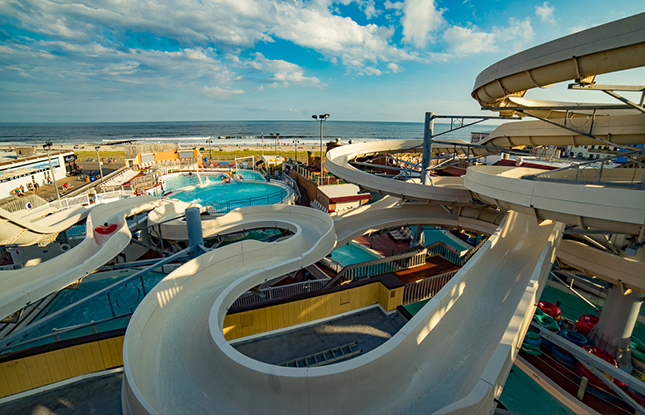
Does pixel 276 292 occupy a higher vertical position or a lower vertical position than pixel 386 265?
lower

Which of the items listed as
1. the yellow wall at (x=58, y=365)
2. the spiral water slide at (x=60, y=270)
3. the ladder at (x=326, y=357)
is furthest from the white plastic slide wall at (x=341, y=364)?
the spiral water slide at (x=60, y=270)

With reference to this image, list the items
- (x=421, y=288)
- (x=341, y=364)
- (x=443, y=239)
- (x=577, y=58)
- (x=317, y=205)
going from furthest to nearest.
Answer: (x=443, y=239) < (x=317, y=205) < (x=421, y=288) < (x=577, y=58) < (x=341, y=364)

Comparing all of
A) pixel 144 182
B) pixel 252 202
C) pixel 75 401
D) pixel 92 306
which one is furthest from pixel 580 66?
pixel 144 182

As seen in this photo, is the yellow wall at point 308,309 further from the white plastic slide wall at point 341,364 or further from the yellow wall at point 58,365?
the yellow wall at point 58,365

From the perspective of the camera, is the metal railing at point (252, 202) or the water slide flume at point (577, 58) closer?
the water slide flume at point (577, 58)

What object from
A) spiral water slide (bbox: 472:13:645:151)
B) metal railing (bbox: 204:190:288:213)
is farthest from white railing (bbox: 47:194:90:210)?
spiral water slide (bbox: 472:13:645:151)

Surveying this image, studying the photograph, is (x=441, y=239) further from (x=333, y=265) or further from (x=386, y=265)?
(x=333, y=265)

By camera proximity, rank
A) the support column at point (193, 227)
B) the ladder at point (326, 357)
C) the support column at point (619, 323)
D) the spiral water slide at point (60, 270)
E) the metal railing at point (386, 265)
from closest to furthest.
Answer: the ladder at point (326, 357)
the spiral water slide at point (60, 270)
the support column at point (193, 227)
the support column at point (619, 323)
the metal railing at point (386, 265)
